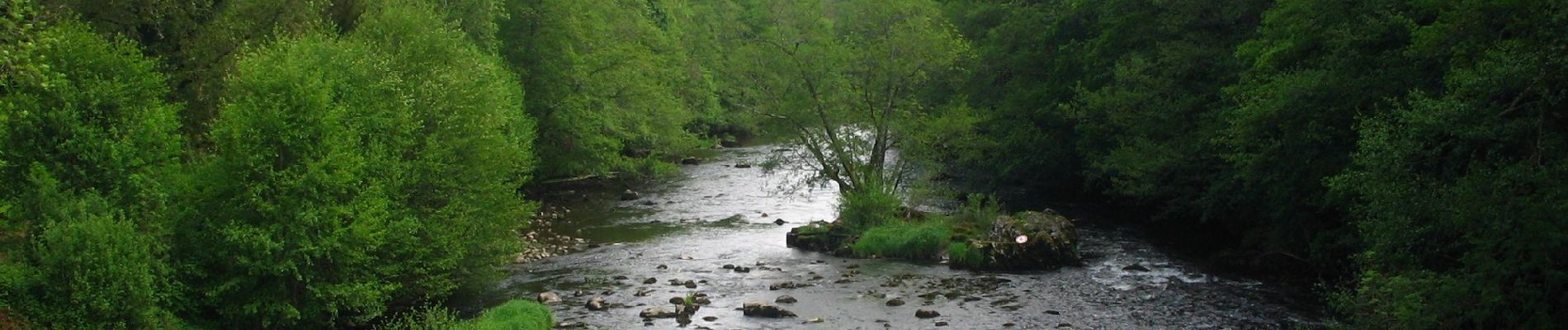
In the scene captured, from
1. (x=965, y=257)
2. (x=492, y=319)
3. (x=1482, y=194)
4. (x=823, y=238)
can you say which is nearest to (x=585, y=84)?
(x=823, y=238)

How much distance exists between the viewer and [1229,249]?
28.9 m

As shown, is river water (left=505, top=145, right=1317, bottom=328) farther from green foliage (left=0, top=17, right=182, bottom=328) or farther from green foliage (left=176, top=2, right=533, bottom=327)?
green foliage (left=0, top=17, right=182, bottom=328)

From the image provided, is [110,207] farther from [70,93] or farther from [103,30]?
[103,30]

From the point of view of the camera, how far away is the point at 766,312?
23.8m

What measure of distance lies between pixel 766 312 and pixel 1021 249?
8.70 metres

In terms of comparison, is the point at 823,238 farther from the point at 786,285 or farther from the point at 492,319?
the point at 492,319

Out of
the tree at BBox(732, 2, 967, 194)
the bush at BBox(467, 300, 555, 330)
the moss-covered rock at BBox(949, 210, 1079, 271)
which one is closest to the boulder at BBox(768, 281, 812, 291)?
the moss-covered rock at BBox(949, 210, 1079, 271)

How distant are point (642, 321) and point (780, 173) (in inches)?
1073

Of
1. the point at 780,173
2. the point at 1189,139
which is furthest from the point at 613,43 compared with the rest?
Answer: the point at 1189,139

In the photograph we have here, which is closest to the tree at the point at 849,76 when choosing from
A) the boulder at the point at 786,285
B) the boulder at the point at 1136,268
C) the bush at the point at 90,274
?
the boulder at the point at 786,285

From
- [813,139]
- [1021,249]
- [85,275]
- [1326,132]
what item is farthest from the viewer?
[813,139]

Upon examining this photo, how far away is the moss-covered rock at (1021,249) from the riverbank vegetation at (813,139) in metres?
0.36

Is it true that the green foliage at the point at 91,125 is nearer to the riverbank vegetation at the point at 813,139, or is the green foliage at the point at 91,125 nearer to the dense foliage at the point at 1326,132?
the riverbank vegetation at the point at 813,139

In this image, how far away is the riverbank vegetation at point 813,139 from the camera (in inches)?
594
